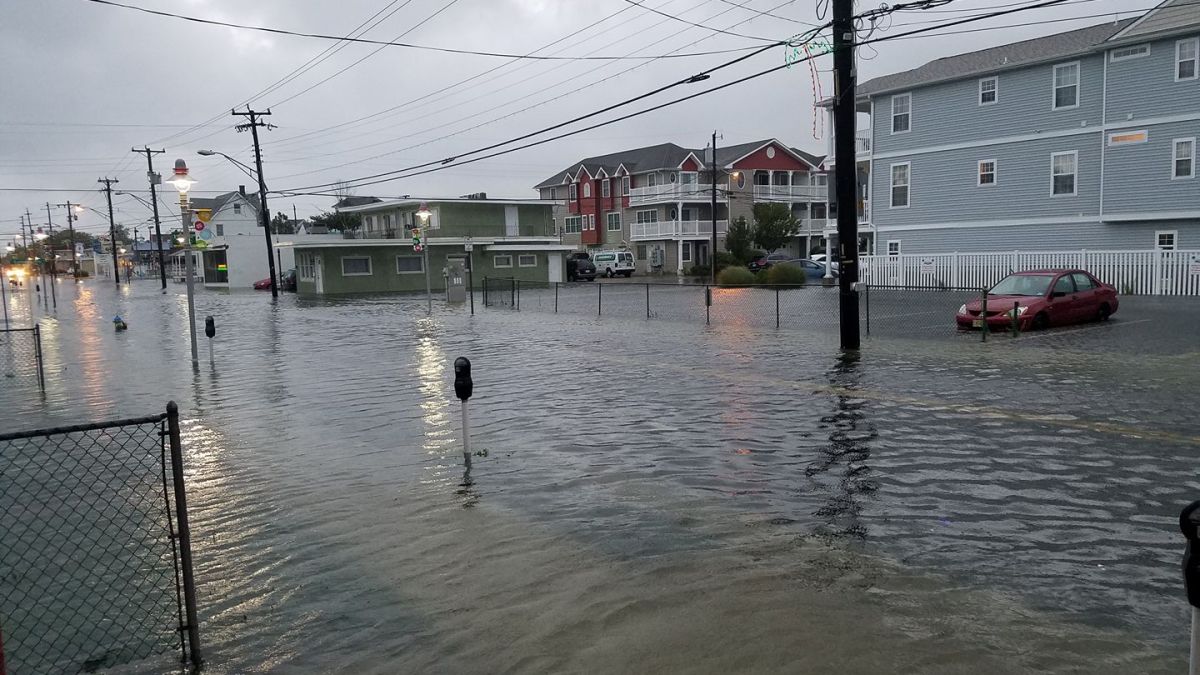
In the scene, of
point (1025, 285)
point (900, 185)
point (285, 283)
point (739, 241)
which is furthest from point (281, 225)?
point (1025, 285)

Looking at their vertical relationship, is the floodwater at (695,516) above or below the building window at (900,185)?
below

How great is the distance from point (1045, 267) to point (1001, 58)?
927 cm

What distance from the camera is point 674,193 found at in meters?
67.2

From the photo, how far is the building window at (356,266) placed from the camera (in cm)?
5416

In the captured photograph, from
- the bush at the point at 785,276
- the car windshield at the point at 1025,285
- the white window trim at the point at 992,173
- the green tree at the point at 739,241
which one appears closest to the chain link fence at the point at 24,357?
the car windshield at the point at 1025,285

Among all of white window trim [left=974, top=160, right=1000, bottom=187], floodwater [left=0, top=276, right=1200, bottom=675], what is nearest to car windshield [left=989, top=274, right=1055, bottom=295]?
floodwater [left=0, top=276, right=1200, bottom=675]

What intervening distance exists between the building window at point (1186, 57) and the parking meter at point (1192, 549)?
112ft

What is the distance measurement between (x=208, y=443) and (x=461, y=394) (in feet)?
11.7

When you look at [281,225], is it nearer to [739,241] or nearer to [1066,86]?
[739,241]

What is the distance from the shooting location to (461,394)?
27.6 ft

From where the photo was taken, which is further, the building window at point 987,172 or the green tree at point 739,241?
the green tree at point 739,241

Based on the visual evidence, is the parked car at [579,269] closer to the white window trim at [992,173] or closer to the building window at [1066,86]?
the white window trim at [992,173]

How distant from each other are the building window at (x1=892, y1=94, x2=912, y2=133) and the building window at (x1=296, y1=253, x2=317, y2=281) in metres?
35.6

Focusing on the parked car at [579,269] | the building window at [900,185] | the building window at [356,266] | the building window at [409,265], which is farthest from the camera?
the parked car at [579,269]
